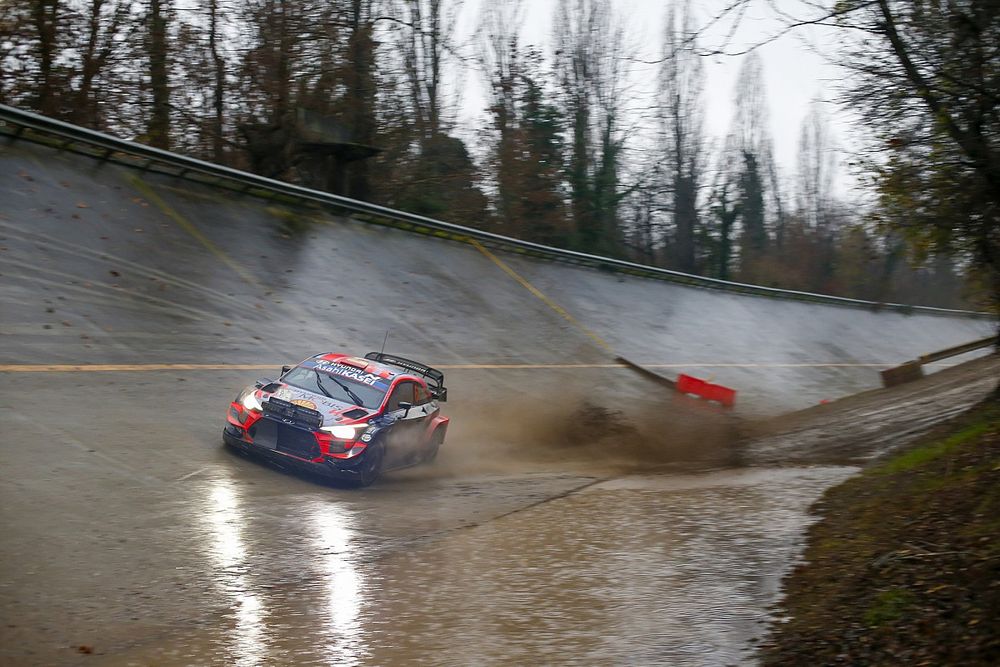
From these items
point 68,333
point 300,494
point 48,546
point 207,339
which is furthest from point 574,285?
point 48,546

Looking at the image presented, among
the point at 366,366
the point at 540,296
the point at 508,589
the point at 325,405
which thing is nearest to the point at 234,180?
the point at 540,296

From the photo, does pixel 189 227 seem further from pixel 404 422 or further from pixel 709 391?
pixel 709 391

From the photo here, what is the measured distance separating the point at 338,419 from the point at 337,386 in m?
0.97

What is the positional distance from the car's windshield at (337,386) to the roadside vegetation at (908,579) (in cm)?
560

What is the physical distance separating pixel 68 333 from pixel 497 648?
10101 millimetres

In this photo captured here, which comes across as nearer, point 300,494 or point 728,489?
point 300,494

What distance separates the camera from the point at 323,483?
11.5 m

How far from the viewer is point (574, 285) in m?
30.8

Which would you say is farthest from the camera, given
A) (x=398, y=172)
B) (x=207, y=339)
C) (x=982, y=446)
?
(x=398, y=172)

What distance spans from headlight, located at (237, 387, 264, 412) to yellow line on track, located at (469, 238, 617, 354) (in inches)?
584

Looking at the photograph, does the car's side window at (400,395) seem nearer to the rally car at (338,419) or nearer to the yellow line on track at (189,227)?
the rally car at (338,419)

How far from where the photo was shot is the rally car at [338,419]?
11.4 metres

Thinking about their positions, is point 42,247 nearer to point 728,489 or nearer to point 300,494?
point 300,494

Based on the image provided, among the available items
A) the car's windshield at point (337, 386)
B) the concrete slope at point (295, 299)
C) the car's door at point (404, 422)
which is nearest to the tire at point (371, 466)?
the car's door at point (404, 422)
